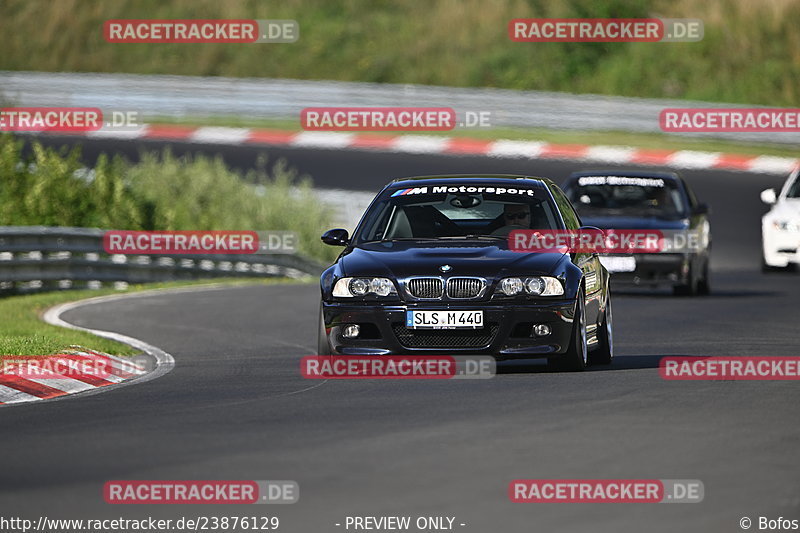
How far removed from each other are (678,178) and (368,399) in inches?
465

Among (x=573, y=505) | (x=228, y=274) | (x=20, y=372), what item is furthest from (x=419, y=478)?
(x=228, y=274)

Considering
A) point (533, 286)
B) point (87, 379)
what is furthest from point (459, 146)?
point (533, 286)

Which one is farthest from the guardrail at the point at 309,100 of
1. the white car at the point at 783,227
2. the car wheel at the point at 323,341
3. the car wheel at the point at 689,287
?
the car wheel at the point at 323,341

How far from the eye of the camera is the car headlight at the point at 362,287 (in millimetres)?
12242

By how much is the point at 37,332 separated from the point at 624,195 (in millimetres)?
8935

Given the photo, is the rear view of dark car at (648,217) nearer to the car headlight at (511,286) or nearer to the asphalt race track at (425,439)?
the asphalt race track at (425,439)

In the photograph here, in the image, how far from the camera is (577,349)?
12453 mm

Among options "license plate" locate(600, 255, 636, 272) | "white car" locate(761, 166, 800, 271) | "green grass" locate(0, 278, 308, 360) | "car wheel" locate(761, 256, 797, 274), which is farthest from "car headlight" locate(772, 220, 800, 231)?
"green grass" locate(0, 278, 308, 360)

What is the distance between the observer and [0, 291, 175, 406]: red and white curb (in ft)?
39.3

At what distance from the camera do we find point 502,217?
13.4 m

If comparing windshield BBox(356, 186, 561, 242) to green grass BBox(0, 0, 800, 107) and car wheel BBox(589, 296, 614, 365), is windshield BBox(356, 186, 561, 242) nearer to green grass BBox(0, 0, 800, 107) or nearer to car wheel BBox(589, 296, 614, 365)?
car wheel BBox(589, 296, 614, 365)

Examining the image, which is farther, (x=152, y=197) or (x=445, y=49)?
(x=445, y=49)

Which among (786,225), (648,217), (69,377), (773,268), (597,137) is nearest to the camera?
(69,377)

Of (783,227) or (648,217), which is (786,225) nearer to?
(783,227)
